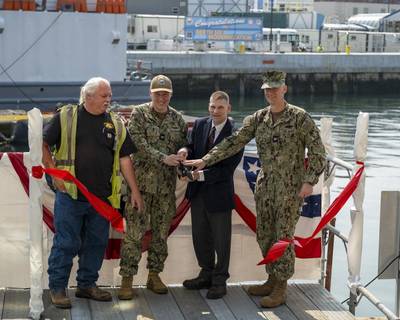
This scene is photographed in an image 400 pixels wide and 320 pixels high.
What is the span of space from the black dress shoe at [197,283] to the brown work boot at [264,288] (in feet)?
1.12

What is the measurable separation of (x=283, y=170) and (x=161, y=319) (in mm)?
1355

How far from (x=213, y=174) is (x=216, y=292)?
2.95ft

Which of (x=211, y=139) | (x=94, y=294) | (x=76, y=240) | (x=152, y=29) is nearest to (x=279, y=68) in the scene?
(x=152, y=29)

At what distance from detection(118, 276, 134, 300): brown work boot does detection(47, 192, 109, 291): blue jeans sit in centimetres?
24

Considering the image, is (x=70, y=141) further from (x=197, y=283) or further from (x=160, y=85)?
(x=197, y=283)

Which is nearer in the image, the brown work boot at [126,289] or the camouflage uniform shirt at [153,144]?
the camouflage uniform shirt at [153,144]

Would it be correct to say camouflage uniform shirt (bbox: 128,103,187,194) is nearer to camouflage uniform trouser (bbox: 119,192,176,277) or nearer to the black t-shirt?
camouflage uniform trouser (bbox: 119,192,176,277)

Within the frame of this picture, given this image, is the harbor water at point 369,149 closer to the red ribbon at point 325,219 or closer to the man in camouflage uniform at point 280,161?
the red ribbon at point 325,219

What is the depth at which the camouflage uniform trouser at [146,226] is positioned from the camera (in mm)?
6152

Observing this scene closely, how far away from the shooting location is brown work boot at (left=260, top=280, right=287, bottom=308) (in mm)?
6164

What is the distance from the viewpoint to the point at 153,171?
6152 mm

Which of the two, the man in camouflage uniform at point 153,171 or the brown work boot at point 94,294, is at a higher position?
the man in camouflage uniform at point 153,171

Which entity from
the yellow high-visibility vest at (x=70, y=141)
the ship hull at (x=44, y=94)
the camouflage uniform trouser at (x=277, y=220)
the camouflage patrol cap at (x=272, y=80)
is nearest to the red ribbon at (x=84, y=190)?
the yellow high-visibility vest at (x=70, y=141)

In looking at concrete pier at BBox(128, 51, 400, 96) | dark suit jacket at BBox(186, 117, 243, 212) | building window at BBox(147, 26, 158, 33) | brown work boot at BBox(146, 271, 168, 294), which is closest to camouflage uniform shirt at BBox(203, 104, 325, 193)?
dark suit jacket at BBox(186, 117, 243, 212)
